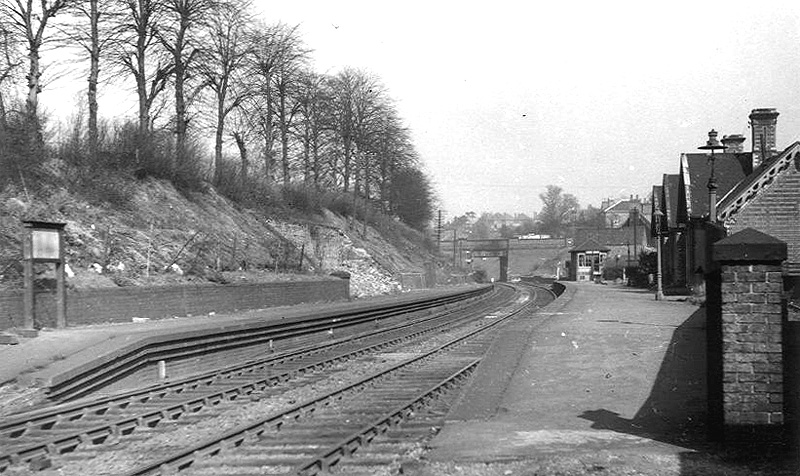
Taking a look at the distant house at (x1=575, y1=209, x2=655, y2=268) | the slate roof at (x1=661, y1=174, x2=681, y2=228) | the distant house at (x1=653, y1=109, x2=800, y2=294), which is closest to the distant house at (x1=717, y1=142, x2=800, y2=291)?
the distant house at (x1=653, y1=109, x2=800, y2=294)

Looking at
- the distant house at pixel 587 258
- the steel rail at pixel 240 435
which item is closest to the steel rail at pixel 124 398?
the steel rail at pixel 240 435

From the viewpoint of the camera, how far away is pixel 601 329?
18859 mm

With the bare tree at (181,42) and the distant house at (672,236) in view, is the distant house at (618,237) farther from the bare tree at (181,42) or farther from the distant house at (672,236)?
the bare tree at (181,42)

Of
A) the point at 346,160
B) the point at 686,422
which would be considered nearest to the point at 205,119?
the point at 346,160

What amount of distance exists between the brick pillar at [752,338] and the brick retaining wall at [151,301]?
14.3m

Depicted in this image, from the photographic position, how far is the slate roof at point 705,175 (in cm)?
4487

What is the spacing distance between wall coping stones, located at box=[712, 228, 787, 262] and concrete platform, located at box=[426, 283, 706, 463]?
190 cm

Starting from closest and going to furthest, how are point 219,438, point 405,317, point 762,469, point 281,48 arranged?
point 762,469 → point 219,438 → point 405,317 → point 281,48

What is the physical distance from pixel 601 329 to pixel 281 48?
2998 cm

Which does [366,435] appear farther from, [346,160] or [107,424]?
[346,160]

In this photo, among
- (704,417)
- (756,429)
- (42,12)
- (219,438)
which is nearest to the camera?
(756,429)

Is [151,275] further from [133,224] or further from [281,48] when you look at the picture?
[281,48]

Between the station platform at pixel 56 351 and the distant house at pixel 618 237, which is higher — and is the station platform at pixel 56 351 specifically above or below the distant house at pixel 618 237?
below

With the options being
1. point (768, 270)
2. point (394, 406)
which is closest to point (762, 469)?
point (768, 270)
